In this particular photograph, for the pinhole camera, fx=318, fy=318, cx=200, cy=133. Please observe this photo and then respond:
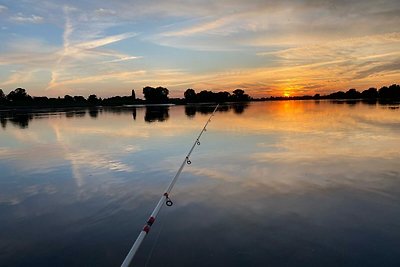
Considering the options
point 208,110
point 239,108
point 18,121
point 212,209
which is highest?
point 239,108

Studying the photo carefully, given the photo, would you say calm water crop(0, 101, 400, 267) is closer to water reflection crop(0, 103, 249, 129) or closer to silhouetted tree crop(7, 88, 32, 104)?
water reflection crop(0, 103, 249, 129)

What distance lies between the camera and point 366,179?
37.4 ft

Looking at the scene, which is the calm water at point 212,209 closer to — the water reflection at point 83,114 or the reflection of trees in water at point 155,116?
the water reflection at point 83,114

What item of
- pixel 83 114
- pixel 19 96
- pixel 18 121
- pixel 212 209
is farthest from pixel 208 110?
pixel 19 96

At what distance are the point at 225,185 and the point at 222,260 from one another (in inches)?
199

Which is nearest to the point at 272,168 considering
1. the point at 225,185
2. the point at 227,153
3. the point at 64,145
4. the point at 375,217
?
the point at 225,185

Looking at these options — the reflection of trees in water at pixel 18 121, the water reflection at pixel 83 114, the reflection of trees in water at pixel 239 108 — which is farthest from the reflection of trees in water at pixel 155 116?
the reflection of trees in water at pixel 18 121

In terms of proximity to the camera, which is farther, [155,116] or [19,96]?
[19,96]

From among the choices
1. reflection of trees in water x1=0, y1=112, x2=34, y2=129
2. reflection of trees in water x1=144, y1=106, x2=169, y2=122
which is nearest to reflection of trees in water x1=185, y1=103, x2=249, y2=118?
reflection of trees in water x1=144, y1=106, x2=169, y2=122

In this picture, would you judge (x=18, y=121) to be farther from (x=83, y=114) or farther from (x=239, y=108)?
(x=239, y=108)

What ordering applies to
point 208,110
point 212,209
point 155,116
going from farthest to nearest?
1. point 208,110
2. point 155,116
3. point 212,209

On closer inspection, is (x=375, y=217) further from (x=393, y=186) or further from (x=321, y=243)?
(x=393, y=186)

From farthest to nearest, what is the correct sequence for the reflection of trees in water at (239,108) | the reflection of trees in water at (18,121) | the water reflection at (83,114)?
1. the reflection of trees in water at (239,108)
2. the water reflection at (83,114)
3. the reflection of trees in water at (18,121)

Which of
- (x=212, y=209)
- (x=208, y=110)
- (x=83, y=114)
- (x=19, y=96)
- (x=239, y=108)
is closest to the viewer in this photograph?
(x=212, y=209)
